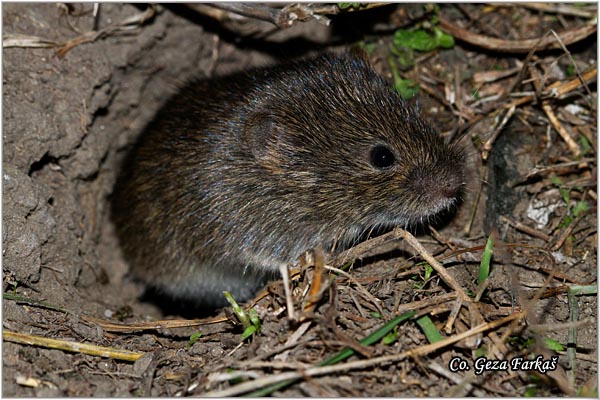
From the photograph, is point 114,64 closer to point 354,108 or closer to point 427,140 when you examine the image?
point 354,108

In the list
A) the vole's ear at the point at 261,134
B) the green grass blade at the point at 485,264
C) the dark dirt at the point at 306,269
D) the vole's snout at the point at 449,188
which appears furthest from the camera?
the vole's ear at the point at 261,134

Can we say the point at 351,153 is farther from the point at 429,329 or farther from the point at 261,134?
the point at 429,329

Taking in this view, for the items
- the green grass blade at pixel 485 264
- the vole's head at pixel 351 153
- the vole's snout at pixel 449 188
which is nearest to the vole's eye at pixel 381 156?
the vole's head at pixel 351 153

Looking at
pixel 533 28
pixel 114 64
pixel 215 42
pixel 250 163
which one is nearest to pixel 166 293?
pixel 250 163

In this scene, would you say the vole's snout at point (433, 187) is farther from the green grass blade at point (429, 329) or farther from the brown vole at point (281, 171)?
the green grass blade at point (429, 329)

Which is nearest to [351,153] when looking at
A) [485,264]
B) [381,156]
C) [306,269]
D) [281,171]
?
[381,156]

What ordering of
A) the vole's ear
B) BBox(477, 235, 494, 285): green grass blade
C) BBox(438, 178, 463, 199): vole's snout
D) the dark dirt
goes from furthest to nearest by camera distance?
the vole's ear < BBox(438, 178, 463, 199): vole's snout < BBox(477, 235, 494, 285): green grass blade < the dark dirt

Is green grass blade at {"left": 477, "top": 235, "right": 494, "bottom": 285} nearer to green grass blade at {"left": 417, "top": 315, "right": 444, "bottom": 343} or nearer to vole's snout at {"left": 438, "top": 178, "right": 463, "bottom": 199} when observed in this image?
vole's snout at {"left": 438, "top": 178, "right": 463, "bottom": 199}

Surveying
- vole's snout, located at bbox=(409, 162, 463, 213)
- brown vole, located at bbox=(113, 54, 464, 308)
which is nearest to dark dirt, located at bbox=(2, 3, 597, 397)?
vole's snout, located at bbox=(409, 162, 463, 213)

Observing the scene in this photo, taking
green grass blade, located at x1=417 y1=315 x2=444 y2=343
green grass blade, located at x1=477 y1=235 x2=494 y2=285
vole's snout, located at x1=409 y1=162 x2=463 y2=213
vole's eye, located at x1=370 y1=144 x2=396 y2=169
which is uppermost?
vole's eye, located at x1=370 y1=144 x2=396 y2=169
